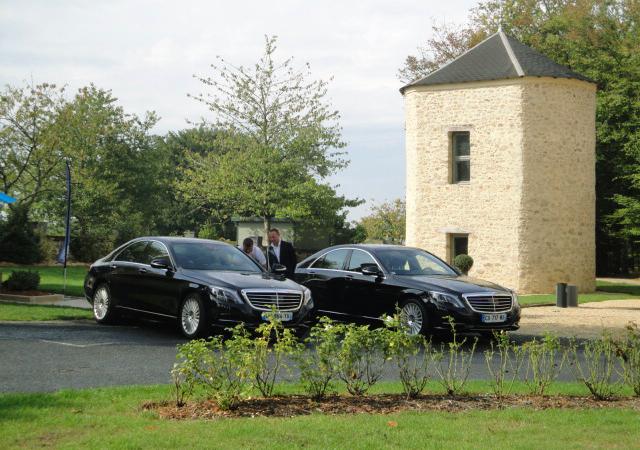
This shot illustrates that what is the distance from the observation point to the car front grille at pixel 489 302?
13570mm

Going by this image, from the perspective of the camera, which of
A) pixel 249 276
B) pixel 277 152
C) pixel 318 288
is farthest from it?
pixel 277 152

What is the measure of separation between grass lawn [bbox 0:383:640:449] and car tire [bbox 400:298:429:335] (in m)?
6.03

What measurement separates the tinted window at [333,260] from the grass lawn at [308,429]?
26.9 feet

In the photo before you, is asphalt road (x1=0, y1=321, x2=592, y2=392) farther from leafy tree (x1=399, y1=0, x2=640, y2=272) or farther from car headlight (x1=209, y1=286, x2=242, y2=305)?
leafy tree (x1=399, y1=0, x2=640, y2=272)

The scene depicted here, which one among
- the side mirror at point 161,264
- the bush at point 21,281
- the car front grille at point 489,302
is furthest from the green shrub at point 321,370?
the bush at point 21,281

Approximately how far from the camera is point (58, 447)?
5785mm

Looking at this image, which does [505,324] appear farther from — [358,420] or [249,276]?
[358,420]

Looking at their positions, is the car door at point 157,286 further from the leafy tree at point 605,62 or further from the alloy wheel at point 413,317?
the leafy tree at point 605,62

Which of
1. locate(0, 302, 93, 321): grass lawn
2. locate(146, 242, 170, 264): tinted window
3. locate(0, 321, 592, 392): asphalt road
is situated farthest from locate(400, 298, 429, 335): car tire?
locate(0, 302, 93, 321): grass lawn

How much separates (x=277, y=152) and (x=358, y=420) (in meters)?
31.1

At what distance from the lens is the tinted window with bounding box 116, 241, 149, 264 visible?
48.6ft

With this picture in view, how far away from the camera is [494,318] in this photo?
44.8ft

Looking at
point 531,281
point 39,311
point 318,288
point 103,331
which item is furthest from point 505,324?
point 531,281

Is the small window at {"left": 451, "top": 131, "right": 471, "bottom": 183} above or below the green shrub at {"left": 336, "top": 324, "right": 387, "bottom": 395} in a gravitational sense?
above
